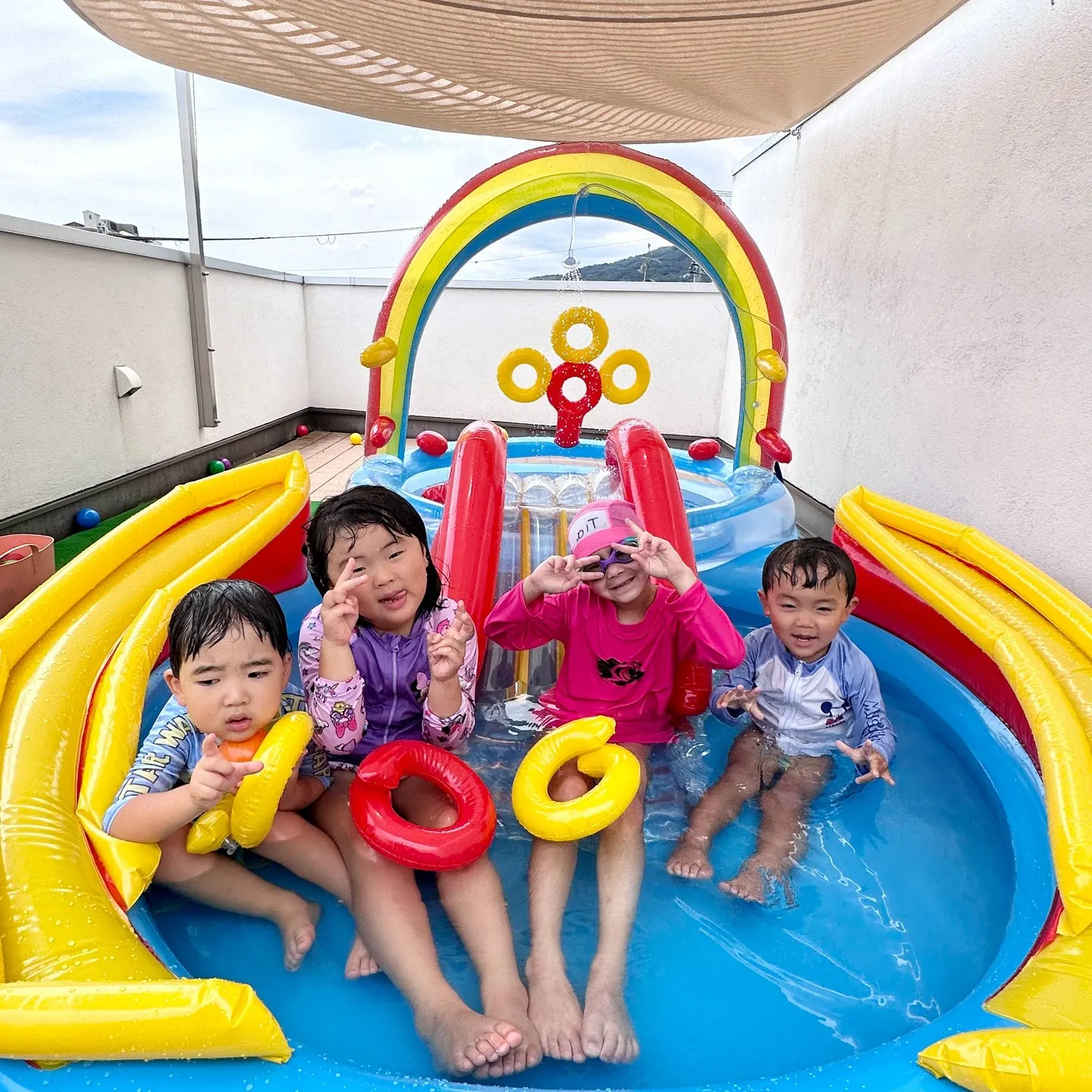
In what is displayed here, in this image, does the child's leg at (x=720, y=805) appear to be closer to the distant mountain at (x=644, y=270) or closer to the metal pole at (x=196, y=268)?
the metal pole at (x=196, y=268)

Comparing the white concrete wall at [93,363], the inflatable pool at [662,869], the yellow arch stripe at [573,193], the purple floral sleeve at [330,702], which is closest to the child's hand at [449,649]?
the purple floral sleeve at [330,702]

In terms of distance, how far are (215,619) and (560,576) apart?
80 cm

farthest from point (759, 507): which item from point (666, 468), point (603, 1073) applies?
point (603, 1073)

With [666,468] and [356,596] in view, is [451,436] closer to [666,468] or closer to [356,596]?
[666,468]

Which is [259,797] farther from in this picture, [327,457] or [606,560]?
[327,457]

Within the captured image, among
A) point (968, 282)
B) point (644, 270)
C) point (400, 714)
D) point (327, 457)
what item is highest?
point (644, 270)

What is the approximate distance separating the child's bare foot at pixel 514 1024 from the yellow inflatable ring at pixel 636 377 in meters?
3.02

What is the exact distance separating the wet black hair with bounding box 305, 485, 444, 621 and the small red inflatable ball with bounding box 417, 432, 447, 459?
8.71 ft

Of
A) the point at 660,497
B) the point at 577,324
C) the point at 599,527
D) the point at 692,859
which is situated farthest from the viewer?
the point at 577,324

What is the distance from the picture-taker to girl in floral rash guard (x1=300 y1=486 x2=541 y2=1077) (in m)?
1.33

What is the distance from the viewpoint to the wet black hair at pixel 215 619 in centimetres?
142

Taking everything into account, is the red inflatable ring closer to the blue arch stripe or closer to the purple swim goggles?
the purple swim goggles

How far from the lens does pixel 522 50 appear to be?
82.4 inches

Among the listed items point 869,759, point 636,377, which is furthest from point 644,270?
point 869,759
